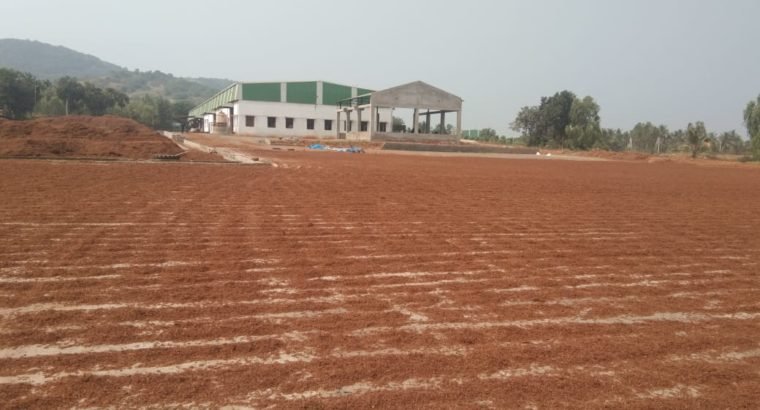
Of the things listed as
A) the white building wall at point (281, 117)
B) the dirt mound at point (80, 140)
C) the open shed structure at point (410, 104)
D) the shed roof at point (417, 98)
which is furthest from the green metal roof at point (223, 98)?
the dirt mound at point (80, 140)

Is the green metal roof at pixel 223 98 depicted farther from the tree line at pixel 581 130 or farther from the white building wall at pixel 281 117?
the tree line at pixel 581 130

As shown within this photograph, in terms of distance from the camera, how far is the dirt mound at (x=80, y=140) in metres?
17.4

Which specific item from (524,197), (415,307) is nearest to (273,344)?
(415,307)

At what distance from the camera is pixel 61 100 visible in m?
69.0

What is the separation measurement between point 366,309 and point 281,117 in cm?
5817

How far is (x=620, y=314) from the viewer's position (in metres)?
4.13

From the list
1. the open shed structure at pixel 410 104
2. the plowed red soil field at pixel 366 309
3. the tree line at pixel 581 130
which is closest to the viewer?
the plowed red soil field at pixel 366 309

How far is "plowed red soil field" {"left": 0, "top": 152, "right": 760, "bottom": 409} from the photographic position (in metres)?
2.82

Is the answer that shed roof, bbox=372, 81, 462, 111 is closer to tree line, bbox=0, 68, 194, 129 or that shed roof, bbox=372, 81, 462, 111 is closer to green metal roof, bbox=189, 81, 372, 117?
green metal roof, bbox=189, 81, 372, 117

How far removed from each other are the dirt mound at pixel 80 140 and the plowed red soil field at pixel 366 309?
1066 centimetres

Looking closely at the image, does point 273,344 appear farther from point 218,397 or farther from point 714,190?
point 714,190

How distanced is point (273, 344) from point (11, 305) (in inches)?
87.0

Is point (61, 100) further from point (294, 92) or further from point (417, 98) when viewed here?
point (417, 98)

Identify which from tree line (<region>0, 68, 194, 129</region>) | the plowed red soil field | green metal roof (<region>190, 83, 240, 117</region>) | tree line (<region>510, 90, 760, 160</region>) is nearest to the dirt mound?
the plowed red soil field
